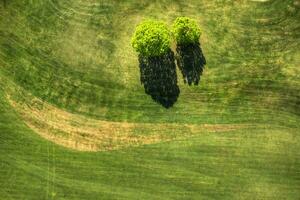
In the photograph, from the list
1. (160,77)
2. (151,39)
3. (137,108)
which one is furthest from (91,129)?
(151,39)

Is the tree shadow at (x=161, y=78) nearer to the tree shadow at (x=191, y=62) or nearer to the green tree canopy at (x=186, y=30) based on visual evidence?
the tree shadow at (x=191, y=62)

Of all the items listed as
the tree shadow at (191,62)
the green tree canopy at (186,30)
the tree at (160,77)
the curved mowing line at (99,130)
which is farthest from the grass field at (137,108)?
the green tree canopy at (186,30)

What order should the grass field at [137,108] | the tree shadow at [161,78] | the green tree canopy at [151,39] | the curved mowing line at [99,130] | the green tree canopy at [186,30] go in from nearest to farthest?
the green tree canopy at [151,39] → the green tree canopy at [186,30] → the grass field at [137,108] → the curved mowing line at [99,130] → the tree shadow at [161,78]

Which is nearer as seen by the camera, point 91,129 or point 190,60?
point 91,129

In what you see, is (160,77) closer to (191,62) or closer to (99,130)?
(191,62)

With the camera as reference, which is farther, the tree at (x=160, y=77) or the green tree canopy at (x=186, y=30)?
the tree at (x=160, y=77)
